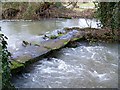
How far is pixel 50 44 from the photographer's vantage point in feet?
26.0

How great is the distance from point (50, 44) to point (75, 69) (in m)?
2.12

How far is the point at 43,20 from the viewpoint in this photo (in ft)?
44.6

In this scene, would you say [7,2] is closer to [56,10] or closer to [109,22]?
[56,10]

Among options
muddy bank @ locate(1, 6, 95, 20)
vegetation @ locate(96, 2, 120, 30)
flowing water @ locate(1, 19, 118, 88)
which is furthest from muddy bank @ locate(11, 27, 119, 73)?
muddy bank @ locate(1, 6, 95, 20)

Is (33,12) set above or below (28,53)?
above

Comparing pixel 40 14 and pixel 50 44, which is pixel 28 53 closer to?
pixel 50 44

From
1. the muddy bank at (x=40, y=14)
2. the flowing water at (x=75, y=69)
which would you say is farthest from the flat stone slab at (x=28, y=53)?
the muddy bank at (x=40, y=14)

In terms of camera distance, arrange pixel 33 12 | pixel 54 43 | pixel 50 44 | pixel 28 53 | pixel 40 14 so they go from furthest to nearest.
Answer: pixel 40 14 < pixel 33 12 < pixel 54 43 < pixel 50 44 < pixel 28 53

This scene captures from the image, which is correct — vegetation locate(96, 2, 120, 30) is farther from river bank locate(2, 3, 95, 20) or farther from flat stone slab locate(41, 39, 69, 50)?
river bank locate(2, 3, 95, 20)

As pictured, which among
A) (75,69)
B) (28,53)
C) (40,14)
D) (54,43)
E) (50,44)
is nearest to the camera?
(75,69)

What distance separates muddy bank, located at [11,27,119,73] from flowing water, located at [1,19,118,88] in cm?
20

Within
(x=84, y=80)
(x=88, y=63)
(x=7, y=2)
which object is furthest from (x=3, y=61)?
(x=7, y=2)

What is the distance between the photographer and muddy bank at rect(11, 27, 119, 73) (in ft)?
20.3

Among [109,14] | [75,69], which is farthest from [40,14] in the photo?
[75,69]
